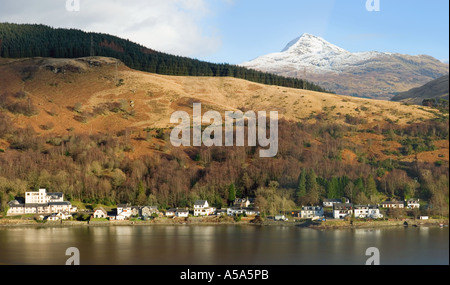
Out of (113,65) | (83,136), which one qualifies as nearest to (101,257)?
(83,136)

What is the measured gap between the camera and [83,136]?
50.8 meters

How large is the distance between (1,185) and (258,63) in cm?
13056

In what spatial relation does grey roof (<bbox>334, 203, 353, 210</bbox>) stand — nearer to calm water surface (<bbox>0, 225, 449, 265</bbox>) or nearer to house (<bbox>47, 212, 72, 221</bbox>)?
calm water surface (<bbox>0, 225, 449, 265</bbox>)

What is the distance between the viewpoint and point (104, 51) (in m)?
81.2

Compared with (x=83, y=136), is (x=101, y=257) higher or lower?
lower

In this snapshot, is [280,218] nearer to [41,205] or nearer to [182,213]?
[182,213]

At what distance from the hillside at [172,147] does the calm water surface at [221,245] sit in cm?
609

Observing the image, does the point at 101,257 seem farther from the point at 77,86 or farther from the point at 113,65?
the point at 113,65

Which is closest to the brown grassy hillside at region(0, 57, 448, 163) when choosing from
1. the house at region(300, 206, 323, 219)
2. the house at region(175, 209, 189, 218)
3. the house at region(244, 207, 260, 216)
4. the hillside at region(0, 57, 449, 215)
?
the hillside at region(0, 57, 449, 215)

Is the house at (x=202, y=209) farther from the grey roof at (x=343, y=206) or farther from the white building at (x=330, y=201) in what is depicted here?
the grey roof at (x=343, y=206)

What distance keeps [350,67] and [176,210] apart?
130 metres

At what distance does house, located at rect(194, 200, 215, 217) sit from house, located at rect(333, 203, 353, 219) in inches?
347

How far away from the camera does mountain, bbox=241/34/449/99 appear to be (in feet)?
445

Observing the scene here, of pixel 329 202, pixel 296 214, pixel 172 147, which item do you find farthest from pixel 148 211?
pixel 329 202
